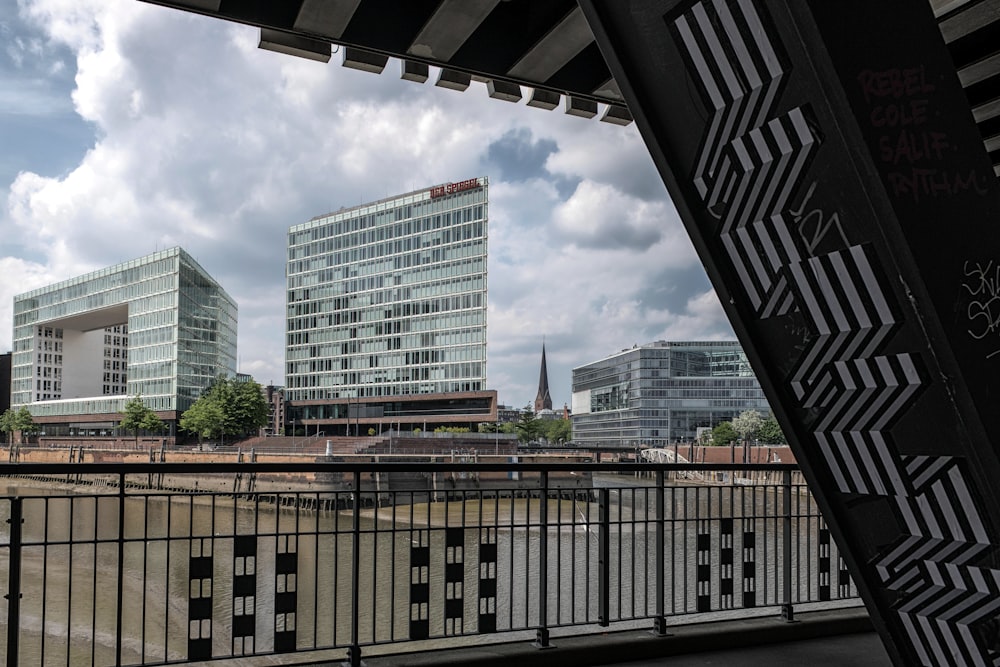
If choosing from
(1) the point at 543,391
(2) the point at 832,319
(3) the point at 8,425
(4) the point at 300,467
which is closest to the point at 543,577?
(4) the point at 300,467

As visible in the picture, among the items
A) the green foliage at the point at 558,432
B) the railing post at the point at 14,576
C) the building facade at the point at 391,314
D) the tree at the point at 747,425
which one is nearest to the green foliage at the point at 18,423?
the building facade at the point at 391,314

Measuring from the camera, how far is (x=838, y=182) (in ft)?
4.56

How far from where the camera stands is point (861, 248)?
142 cm

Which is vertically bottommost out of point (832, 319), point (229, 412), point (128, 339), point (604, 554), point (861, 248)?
point (229, 412)

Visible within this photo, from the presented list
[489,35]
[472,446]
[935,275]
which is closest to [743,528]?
[489,35]

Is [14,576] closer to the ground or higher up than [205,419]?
higher up

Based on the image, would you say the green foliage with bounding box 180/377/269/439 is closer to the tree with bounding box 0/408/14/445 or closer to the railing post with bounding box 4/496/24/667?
the tree with bounding box 0/408/14/445

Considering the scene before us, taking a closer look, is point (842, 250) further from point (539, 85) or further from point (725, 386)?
point (725, 386)

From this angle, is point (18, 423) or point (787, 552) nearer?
point (787, 552)

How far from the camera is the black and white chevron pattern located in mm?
1418

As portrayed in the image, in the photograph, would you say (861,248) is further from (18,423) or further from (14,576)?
(18,423)

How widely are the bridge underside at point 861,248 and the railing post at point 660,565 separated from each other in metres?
3.23

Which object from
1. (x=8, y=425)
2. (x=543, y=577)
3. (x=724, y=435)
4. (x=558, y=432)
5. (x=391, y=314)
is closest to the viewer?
(x=543, y=577)

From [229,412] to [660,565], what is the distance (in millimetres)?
72464
